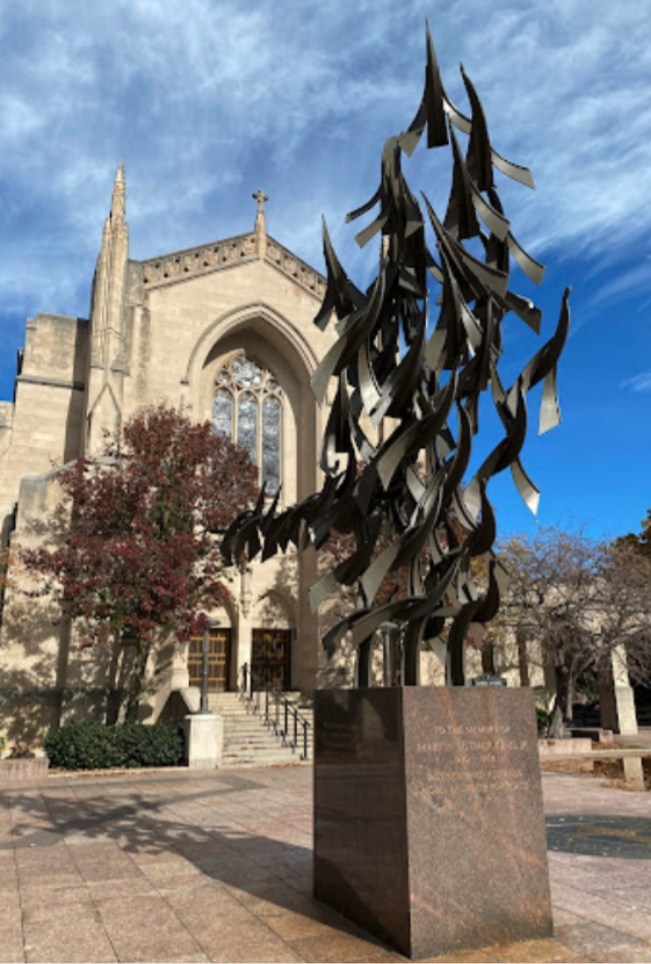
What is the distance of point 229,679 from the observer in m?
24.8

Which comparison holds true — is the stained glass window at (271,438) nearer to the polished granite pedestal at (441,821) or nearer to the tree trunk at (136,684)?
the tree trunk at (136,684)

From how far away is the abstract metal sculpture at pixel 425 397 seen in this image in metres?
5.52

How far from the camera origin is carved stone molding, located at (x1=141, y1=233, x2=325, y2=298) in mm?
26120

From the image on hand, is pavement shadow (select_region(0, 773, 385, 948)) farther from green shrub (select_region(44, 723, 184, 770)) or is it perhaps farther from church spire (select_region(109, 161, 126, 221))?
church spire (select_region(109, 161, 126, 221))

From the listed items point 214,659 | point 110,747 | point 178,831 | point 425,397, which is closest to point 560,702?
point 214,659

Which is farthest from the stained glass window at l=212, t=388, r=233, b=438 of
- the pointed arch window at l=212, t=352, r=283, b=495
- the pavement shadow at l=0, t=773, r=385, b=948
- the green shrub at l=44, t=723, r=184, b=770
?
the pavement shadow at l=0, t=773, r=385, b=948

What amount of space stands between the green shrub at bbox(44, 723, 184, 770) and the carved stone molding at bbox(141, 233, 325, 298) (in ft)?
51.4

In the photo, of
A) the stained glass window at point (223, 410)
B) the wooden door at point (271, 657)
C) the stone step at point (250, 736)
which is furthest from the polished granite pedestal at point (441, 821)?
the stained glass window at point (223, 410)

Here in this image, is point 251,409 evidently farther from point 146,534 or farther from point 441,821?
point 441,821

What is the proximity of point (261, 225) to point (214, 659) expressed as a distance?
16468 mm

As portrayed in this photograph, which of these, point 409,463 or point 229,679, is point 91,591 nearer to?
point 229,679

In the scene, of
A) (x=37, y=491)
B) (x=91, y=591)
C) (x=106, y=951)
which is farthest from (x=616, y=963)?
(x=37, y=491)

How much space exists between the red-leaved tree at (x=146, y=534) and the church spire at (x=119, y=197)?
1010cm

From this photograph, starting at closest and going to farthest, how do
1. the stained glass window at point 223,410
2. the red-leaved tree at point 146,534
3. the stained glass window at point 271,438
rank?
the red-leaved tree at point 146,534, the stained glass window at point 223,410, the stained glass window at point 271,438
